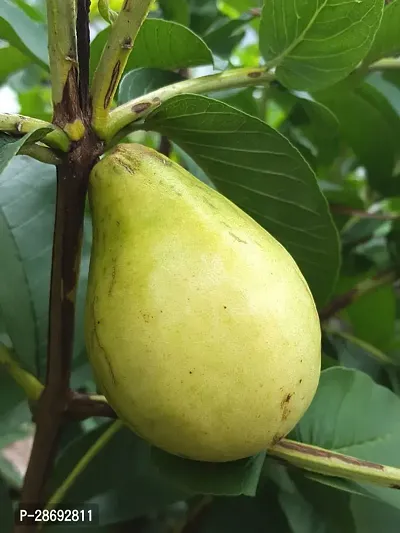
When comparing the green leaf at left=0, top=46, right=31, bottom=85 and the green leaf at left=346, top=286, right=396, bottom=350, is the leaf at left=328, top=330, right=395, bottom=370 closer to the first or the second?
the green leaf at left=346, top=286, right=396, bottom=350

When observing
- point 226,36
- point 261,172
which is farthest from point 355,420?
point 226,36

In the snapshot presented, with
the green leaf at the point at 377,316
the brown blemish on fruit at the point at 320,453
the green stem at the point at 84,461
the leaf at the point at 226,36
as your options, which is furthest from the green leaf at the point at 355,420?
the leaf at the point at 226,36

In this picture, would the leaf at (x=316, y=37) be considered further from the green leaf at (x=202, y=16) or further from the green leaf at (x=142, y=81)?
the green leaf at (x=202, y=16)

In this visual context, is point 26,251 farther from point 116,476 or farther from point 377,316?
point 377,316

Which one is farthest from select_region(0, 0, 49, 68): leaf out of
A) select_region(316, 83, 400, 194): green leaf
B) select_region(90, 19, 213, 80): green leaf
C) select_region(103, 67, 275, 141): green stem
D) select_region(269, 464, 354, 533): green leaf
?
select_region(269, 464, 354, 533): green leaf

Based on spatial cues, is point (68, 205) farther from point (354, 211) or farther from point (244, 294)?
point (354, 211)

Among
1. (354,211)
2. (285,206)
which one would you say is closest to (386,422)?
(285,206)
